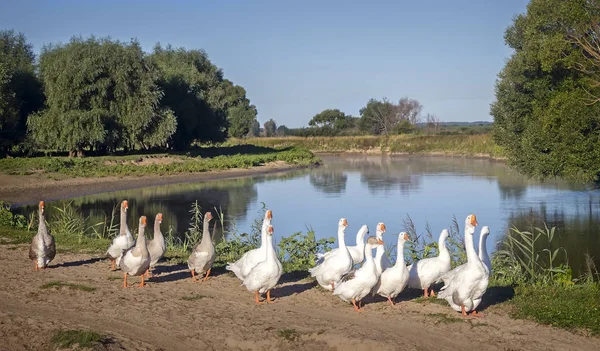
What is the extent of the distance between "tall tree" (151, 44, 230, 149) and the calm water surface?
9.94 metres

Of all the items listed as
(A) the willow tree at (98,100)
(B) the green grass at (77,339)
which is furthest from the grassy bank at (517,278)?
(A) the willow tree at (98,100)

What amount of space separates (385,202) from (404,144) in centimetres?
5263

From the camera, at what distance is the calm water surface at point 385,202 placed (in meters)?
23.2

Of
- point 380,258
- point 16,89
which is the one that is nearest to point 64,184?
point 16,89

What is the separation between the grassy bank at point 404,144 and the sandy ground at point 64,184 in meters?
35.9

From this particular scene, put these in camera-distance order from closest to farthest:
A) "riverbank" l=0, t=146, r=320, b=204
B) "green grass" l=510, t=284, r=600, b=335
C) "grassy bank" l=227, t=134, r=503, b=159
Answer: "green grass" l=510, t=284, r=600, b=335 < "riverbank" l=0, t=146, r=320, b=204 < "grassy bank" l=227, t=134, r=503, b=159

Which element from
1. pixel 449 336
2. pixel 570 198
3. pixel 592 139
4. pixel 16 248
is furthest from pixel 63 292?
pixel 570 198

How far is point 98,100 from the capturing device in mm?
44312

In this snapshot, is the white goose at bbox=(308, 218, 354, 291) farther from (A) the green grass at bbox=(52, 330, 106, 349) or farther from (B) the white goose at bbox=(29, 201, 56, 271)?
(B) the white goose at bbox=(29, 201, 56, 271)

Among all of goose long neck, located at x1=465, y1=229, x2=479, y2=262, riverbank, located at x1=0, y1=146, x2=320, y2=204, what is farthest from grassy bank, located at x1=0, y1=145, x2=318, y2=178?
goose long neck, located at x1=465, y1=229, x2=479, y2=262

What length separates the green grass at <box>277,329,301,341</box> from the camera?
858 cm

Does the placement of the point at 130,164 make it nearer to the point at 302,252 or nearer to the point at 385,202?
the point at 385,202

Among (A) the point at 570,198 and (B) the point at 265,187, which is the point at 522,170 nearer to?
(A) the point at 570,198

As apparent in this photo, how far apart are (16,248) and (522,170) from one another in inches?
716
